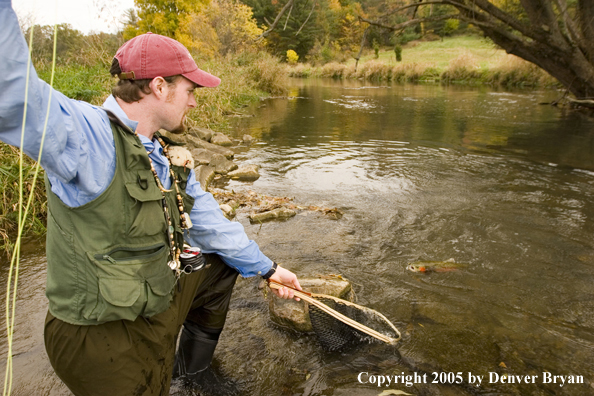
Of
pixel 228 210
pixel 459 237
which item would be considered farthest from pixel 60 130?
pixel 459 237

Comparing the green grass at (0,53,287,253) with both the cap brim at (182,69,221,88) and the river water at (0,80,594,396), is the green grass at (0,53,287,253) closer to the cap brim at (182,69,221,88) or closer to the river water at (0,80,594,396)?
the river water at (0,80,594,396)

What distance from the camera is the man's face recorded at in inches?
76.9

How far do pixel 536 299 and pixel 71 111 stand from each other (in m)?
4.07

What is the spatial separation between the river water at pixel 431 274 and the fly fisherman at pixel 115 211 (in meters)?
1.22

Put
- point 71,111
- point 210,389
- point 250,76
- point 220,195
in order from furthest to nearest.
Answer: point 250,76, point 220,195, point 210,389, point 71,111

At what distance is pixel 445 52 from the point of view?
42750mm

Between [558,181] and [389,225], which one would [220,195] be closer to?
[389,225]

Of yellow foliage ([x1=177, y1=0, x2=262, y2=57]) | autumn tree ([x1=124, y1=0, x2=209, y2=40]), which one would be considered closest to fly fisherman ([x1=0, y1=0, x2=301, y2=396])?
yellow foliage ([x1=177, y1=0, x2=262, y2=57])

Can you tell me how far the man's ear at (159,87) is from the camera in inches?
73.7

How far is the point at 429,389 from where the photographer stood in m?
2.73

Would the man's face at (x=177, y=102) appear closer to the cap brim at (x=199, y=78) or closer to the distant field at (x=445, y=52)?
the cap brim at (x=199, y=78)

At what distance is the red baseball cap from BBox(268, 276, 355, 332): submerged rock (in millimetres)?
2092

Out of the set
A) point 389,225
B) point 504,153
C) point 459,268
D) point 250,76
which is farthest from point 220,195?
point 250,76

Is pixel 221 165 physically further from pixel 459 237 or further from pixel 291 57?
pixel 291 57
